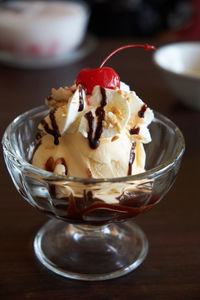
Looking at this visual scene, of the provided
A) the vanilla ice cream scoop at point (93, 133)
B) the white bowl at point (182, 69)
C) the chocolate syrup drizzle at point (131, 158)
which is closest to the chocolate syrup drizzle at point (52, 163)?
the vanilla ice cream scoop at point (93, 133)

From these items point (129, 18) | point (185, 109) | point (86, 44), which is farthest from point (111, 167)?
point (129, 18)

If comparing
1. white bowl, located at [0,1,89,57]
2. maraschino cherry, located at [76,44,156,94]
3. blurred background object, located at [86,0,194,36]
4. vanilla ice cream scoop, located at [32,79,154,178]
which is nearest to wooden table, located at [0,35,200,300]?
vanilla ice cream scoop, located at [32,79,154,178]

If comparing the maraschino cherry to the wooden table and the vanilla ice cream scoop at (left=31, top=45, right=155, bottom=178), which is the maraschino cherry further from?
the wooden table

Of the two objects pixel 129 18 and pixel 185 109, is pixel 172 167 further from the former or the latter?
pixel 129 18

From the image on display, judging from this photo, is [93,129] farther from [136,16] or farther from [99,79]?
[136,16]

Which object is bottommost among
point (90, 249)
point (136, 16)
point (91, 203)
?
point (136, 16)

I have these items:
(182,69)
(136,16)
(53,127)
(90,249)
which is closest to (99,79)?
(53,127)
